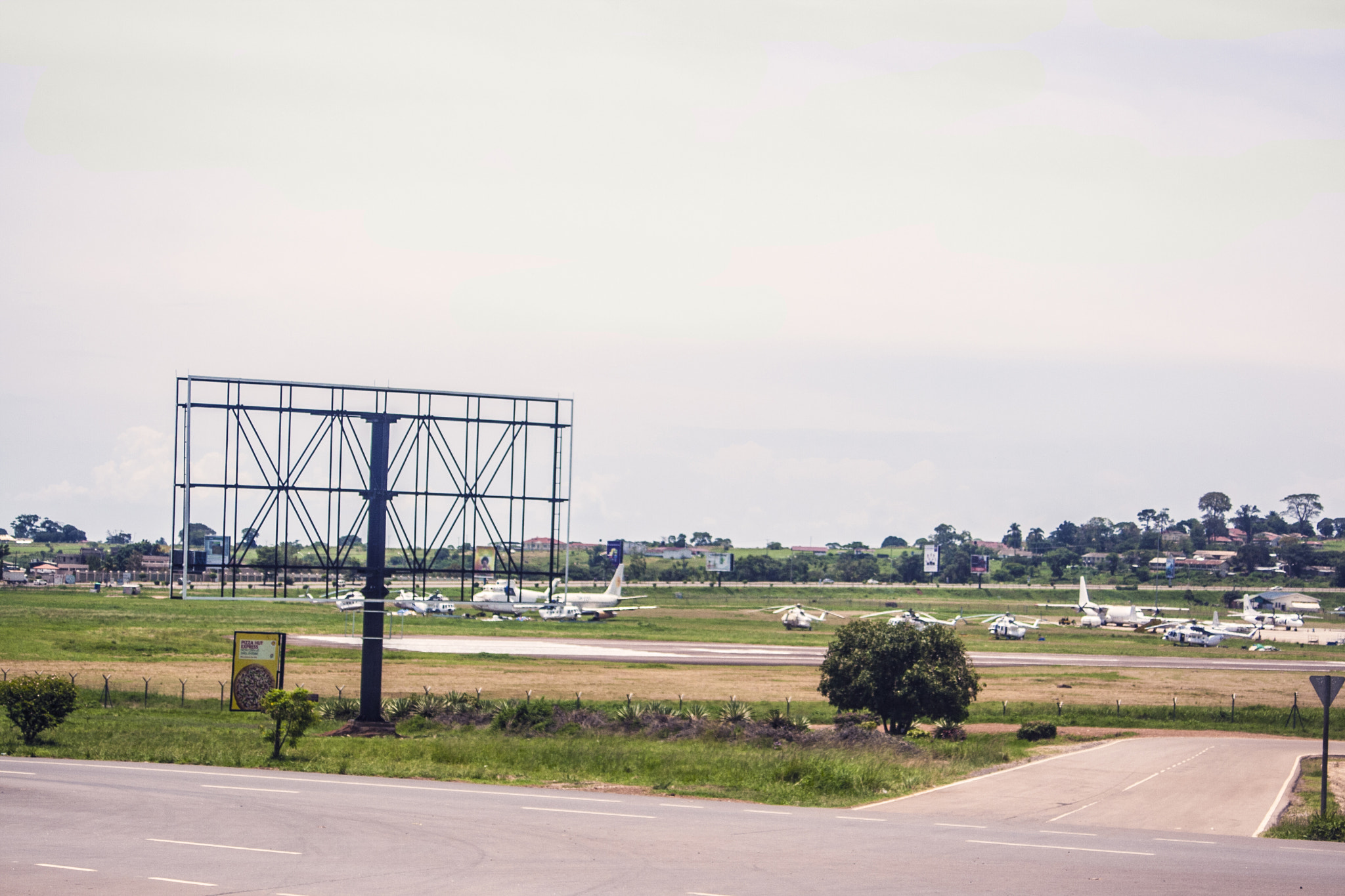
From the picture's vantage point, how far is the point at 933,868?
57.1 feet

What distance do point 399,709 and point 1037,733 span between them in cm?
2721

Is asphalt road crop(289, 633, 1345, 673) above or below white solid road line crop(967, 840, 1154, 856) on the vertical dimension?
below

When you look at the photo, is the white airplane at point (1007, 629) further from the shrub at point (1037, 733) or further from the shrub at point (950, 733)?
the shrub at point (950, 733)

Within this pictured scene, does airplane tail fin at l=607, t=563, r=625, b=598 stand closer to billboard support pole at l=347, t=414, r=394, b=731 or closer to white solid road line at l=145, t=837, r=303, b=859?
billboard support pole at l=347, t=414, r=394, b=731

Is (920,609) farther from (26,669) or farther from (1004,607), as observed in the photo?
(26,669)

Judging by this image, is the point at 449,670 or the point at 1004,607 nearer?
the point at 449,670

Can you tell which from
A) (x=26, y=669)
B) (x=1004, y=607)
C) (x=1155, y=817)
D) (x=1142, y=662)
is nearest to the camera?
(x=1155, y=817)

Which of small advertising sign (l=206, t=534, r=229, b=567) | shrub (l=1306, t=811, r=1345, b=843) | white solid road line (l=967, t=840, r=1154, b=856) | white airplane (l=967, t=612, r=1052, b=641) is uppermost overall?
small advertising sign (l=206, t=534, r=229, b=567)

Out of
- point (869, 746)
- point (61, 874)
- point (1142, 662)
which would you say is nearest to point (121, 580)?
point (1142, 662)

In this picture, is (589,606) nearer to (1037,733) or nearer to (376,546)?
(1037,733)

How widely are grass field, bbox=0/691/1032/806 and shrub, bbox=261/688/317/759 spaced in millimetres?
576

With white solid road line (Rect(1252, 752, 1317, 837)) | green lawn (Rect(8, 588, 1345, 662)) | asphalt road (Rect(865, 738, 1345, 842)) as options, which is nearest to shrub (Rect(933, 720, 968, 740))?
asphalt road (Rect(865, 738, 1345, 842))

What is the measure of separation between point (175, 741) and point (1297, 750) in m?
43.1

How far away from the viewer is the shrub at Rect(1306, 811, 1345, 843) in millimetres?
24078
